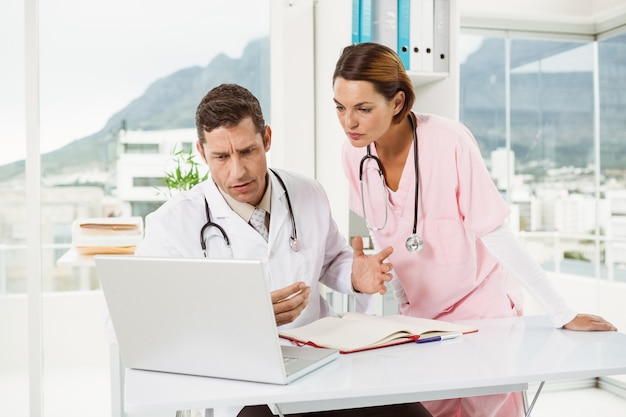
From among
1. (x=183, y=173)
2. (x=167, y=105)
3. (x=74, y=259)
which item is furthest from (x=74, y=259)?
(x=167, y=105)

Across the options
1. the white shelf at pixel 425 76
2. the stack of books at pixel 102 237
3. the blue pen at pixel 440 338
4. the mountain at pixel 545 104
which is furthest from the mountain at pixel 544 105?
the blue pen at pixel 440 338

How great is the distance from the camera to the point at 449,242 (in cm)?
171

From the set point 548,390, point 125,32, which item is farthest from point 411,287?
point 548,390

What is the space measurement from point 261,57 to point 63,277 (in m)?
1.25

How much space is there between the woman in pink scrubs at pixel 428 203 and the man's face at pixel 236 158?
0.24 metres

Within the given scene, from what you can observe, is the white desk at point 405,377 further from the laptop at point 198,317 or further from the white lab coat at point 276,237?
the white lab coat at point 276,237

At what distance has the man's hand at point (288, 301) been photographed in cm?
129

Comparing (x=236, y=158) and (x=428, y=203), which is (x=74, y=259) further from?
(x=428, y=203)

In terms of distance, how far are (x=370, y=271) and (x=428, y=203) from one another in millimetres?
278

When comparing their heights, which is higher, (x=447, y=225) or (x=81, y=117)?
(x=81, y=117)

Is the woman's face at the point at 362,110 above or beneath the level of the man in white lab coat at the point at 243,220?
above

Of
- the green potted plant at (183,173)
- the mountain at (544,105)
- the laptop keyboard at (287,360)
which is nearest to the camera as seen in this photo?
the laptop keyboard at (287,360)

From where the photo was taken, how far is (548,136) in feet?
11.6

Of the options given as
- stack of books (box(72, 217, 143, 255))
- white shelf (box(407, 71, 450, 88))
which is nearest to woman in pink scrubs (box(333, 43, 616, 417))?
white shelf (box(407, 71, 450, 88))
